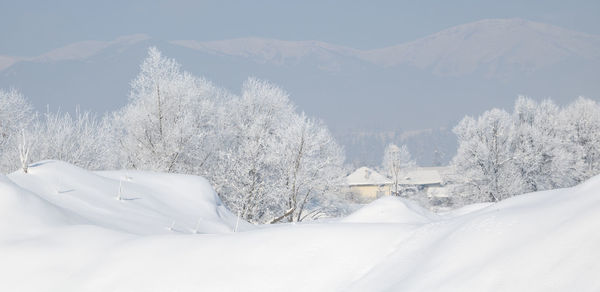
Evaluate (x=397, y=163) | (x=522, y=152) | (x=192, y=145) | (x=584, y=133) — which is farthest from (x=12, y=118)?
(x=584, y=133)

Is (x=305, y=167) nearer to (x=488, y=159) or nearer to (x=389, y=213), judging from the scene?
(x=488, y=159)

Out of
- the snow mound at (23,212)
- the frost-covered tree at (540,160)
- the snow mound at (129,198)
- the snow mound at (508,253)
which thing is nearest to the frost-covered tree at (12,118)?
the snow mound at (129,198)

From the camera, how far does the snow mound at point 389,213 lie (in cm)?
1191

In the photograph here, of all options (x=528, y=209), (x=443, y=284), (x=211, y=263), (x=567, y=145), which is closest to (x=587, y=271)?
→ (x=443, y=284)

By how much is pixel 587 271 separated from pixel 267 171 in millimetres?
28318

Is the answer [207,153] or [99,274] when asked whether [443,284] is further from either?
[207,153]

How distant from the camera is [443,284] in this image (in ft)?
15.5

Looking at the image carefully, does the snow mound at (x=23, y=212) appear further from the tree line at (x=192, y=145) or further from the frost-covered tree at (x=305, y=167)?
the frost-covered tree at (x=305, y=167)

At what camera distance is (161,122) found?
30062mm

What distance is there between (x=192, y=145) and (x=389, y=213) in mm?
20110

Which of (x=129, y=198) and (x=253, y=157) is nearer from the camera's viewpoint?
→ (x=129, y=198)

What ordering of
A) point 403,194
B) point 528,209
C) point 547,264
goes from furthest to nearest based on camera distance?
point 403,194
point 528,209
point 547,264

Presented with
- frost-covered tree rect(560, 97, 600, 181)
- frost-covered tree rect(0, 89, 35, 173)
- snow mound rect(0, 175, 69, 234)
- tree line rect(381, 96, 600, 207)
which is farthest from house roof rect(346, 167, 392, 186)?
→ snow mound rect(0, 175, 69, 234)

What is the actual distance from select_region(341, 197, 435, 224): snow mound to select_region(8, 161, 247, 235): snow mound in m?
2.80
